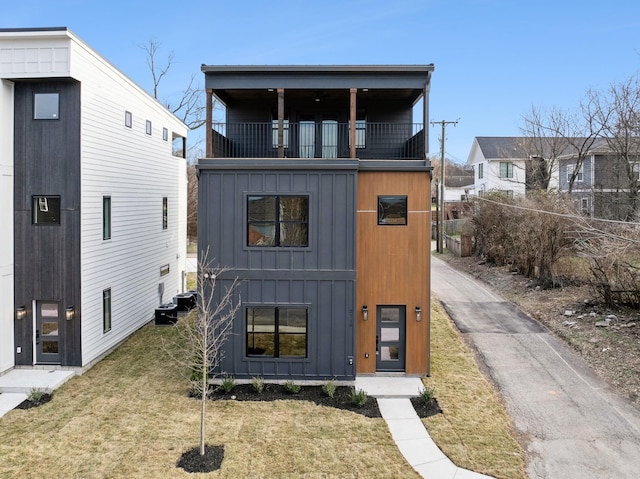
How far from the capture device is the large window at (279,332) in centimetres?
1087

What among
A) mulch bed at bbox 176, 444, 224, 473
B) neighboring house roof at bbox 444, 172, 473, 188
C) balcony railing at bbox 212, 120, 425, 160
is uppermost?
neighboring house roof at bbox 444, 172, 473, 188

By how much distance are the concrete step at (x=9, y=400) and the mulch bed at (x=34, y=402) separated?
114 millimetres

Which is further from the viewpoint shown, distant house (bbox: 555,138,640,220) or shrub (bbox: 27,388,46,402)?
distant house (bbox: 555,138,640,220)

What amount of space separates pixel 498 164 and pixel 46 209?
3735 cm

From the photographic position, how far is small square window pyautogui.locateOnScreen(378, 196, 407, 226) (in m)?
11.3

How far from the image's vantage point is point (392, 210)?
37.3 ft

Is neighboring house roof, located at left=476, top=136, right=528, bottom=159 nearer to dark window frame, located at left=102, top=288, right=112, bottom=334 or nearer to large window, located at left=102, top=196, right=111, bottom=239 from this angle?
large window, located at left=102, top=196, right=111, bottom=239

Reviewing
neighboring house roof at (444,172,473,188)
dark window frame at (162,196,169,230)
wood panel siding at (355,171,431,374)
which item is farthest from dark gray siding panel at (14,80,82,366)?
neighboring house roof at (444,172,473,188)

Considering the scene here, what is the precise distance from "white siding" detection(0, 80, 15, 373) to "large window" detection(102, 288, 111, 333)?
→ 217cm

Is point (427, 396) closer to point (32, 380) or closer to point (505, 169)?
point (32, 380)

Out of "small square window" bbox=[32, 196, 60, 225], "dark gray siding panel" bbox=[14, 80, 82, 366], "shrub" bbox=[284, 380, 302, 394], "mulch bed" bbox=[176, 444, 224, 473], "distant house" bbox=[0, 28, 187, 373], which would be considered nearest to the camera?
"mulch bed" bbox=[176, 444, 224, 473]

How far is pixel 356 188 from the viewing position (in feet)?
35.4

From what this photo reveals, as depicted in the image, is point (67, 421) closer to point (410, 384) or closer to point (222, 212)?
point (222, 212)

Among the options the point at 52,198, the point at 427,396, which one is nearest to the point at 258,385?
the point at 427,396
